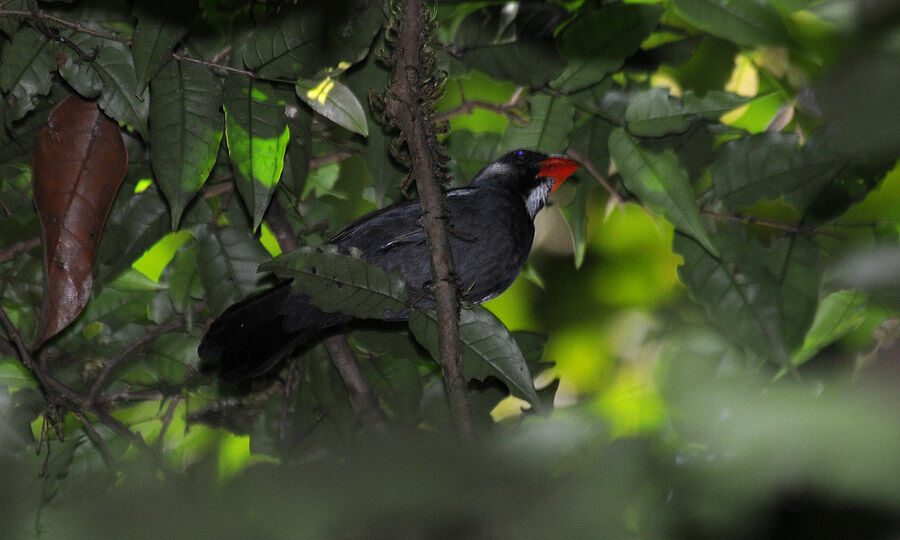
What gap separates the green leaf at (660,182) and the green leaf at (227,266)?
0.91 metres

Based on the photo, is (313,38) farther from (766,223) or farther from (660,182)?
(766,223)

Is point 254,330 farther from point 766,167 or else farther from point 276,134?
point 766,167

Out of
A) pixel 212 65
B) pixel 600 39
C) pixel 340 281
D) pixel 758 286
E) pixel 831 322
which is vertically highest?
pixel 212 65

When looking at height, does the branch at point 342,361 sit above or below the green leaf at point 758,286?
above

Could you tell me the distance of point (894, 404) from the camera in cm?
30

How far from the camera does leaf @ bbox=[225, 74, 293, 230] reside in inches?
64.1

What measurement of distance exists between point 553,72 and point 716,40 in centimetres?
88

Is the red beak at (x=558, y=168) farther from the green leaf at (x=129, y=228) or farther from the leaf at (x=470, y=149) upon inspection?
the green leaf at (x=129, y=228)

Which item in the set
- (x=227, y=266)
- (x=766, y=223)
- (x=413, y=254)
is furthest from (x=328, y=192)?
(x=766, y=223)

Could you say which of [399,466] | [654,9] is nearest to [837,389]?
[399,466]

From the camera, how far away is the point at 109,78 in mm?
1742

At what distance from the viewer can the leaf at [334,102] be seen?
162 centimetres

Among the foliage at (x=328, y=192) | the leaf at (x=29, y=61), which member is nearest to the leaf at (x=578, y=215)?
the foliage at (x=328, y=192)

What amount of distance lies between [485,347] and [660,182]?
60 cm
